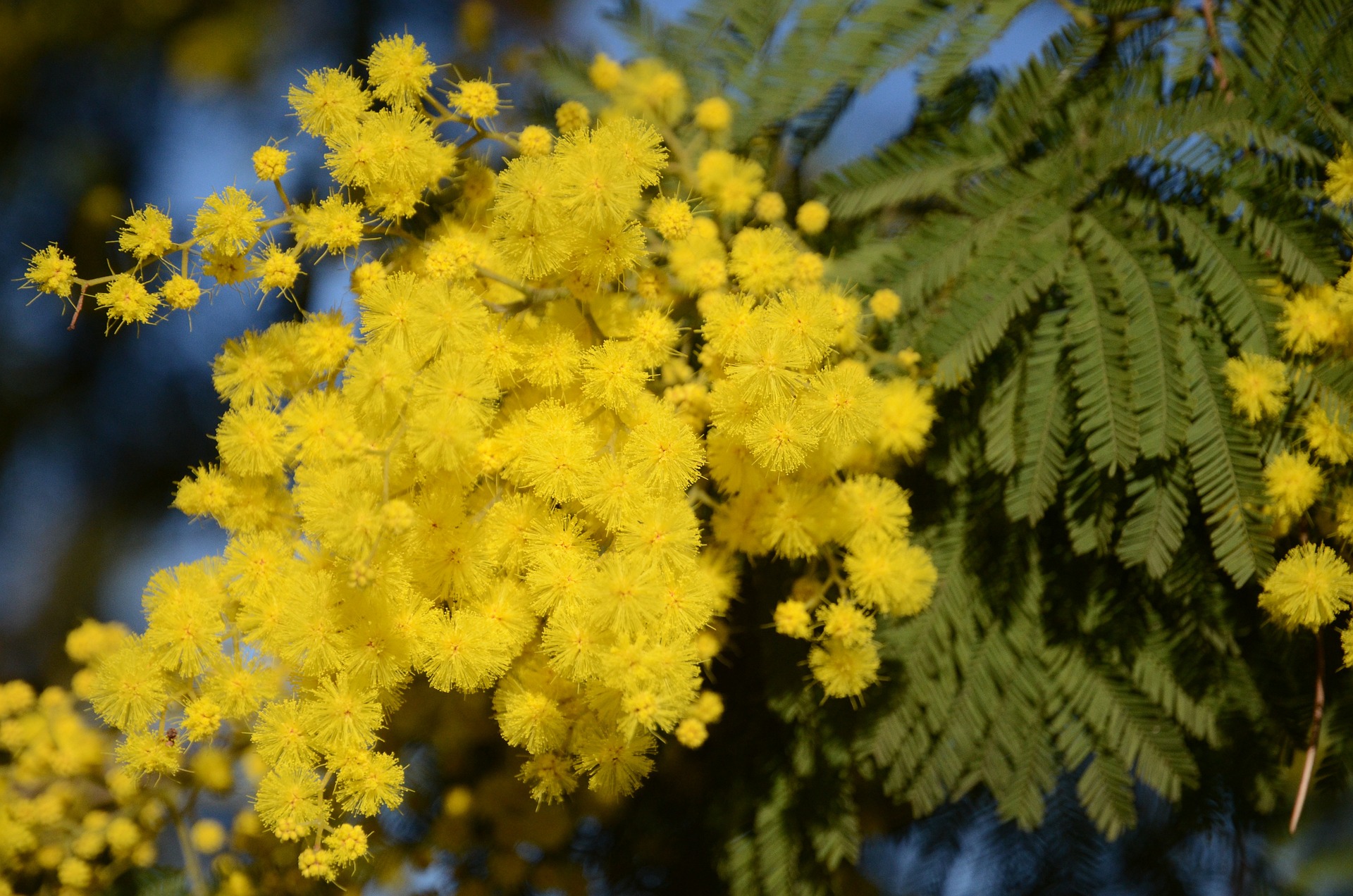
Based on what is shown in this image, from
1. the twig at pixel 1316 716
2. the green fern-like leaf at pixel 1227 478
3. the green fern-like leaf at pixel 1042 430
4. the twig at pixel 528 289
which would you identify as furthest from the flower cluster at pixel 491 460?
the twig at pixel 1316 716

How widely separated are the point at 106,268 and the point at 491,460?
35.1 inches

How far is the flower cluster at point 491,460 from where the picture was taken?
2.67 feet

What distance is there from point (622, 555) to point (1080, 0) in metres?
0.95

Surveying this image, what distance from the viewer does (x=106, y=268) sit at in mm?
1322

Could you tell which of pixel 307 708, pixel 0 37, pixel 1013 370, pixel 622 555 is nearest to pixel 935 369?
pixel 1013 370

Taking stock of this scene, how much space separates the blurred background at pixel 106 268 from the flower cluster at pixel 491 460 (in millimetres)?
474

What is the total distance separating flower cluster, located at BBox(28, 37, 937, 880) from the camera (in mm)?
815

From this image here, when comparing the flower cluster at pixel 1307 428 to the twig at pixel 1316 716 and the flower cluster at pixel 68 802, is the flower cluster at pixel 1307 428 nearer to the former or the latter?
the twig at pixel 1316 716

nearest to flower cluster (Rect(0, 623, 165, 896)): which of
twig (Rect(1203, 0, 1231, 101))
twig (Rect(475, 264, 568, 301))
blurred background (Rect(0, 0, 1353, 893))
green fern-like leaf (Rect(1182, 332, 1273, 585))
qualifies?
blurred background (Rect(0, 0, 1353, 893))

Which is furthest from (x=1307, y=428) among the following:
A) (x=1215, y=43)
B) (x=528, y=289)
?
(x=528, y=289)

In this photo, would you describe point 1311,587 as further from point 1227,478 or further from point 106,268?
point 106,268

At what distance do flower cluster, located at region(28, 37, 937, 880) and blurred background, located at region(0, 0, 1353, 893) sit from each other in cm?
47

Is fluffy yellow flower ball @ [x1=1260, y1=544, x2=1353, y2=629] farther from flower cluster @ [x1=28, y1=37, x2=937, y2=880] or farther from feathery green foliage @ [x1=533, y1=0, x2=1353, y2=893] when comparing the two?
flower cluster @ [x1=28, y1=37, x2=937, y2=880]

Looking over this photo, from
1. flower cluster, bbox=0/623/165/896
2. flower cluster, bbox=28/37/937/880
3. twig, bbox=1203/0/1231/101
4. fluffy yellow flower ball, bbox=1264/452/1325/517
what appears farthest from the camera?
flower cluster, bbox=0/623/165/896
